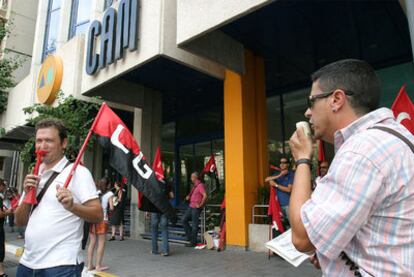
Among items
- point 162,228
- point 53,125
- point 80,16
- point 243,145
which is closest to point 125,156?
point 53,125

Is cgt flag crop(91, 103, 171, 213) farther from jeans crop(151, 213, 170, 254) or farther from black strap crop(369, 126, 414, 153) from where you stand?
jeans crop(151, 213, 170, 254)

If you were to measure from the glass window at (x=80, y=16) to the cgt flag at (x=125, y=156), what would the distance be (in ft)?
32.5

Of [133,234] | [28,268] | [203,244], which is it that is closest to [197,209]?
[203,244]

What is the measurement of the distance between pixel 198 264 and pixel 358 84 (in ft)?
21.0

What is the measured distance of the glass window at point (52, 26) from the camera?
15094mm

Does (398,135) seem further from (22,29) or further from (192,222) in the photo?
(22,29)

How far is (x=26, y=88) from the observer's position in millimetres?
15203

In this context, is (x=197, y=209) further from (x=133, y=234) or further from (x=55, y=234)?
(x=55, y=234)

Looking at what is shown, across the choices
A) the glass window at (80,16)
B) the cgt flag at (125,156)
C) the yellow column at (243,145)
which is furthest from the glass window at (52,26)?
the cgt flag at (125,156)

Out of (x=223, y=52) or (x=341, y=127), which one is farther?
(x=223, y=52)

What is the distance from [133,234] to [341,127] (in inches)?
428

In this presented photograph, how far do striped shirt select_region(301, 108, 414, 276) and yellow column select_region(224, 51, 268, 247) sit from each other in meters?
7.31

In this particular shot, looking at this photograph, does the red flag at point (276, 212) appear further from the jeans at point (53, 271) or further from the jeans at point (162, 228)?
the jeans at point (53, 271)

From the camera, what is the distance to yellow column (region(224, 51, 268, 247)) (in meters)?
8.54
